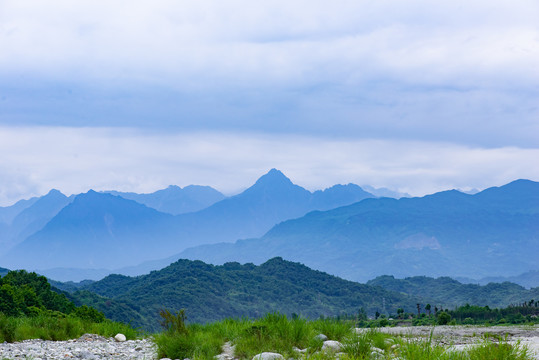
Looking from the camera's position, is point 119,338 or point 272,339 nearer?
point 272,339

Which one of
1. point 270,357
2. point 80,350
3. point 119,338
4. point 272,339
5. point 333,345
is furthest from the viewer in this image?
point 119,338

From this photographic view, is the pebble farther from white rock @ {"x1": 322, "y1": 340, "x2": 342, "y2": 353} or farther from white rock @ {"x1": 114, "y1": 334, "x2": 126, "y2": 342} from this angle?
white rock @ {"x1": 322, "y1": 340, "x2": 342, "y2": 353}

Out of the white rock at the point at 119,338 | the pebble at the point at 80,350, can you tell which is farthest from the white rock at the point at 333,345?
the white rock at the point at 119,338

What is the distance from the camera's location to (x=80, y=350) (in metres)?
20.5

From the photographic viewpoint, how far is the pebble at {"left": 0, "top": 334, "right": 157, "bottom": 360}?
1914 cm

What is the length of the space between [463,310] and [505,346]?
311 ft

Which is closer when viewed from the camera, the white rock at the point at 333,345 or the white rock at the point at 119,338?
the white rock at the point at 333,345

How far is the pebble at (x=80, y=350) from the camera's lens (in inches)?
754

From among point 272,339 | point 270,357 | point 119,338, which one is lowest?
point 119,338

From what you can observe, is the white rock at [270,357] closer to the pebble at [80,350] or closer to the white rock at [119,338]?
the pebble at [80,350]

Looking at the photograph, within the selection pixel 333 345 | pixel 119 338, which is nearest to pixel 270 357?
pixel 333 345

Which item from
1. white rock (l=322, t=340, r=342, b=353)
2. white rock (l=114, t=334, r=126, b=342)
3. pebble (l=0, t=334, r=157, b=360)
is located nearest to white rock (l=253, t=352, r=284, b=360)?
white rock (l=322, t=340, r=342, b=353)

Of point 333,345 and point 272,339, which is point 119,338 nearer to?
point 272,339

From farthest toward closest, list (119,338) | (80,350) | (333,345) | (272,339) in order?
(119,338) < (80,350) < (272,339) < (333,345)
